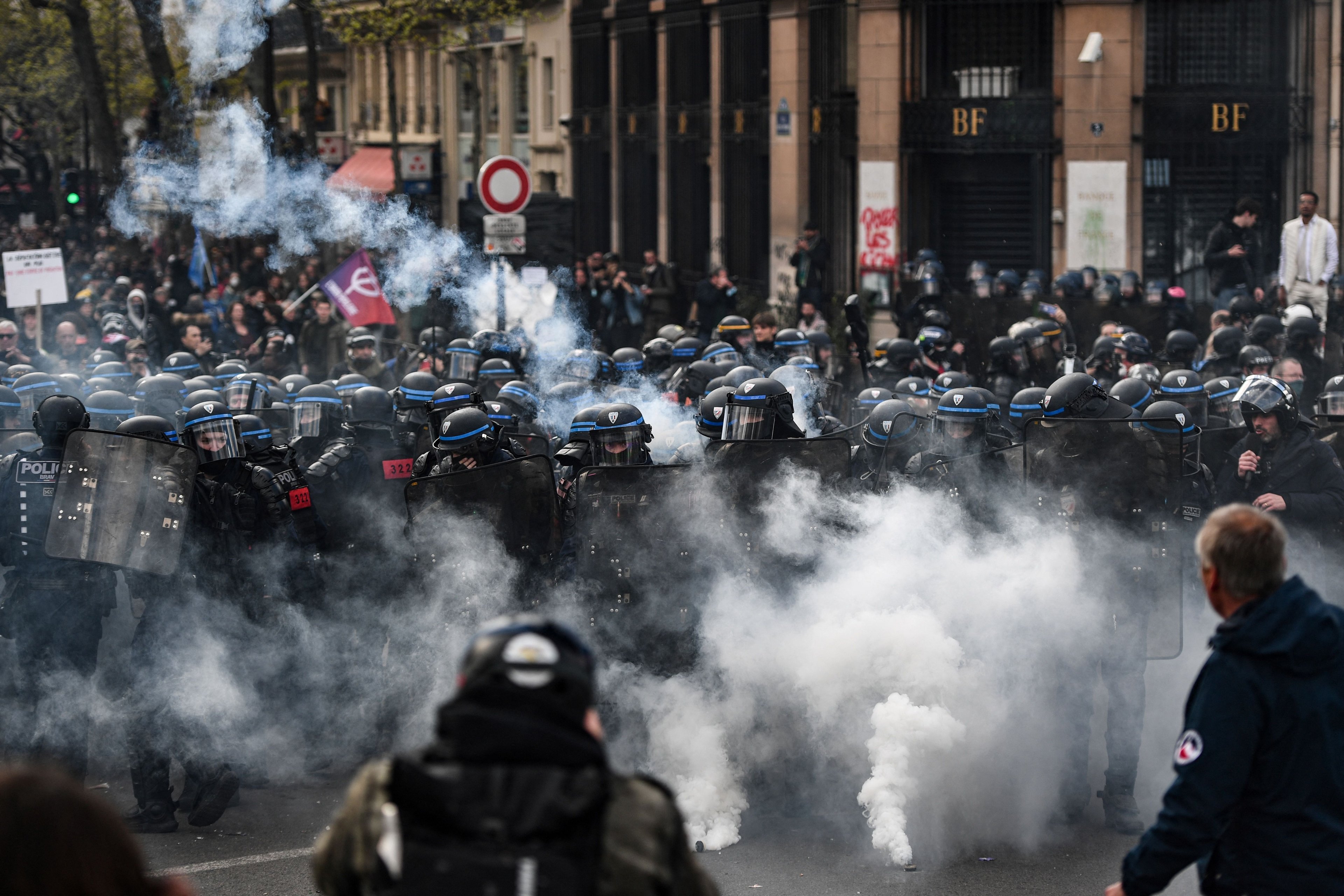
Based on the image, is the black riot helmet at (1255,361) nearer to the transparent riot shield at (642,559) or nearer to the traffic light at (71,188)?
the transparent riot shield at (642,559)

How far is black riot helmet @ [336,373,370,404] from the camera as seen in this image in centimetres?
1007

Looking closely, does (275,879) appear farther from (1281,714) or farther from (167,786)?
(1281,714)

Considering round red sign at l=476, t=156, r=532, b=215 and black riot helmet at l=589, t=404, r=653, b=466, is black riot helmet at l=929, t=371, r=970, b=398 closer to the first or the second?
black riot helmet at l=589, t=404, r=653, b=466

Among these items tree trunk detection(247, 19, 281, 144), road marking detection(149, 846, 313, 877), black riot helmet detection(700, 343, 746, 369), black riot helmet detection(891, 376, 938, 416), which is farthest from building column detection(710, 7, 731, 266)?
road marking detection(149, 846, 313, 877)

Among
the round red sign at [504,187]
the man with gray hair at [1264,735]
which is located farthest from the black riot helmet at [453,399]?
the man with gray hair at [1264,735]

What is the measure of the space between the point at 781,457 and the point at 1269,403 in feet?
7.66

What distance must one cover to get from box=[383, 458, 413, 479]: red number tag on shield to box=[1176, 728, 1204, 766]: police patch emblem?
5.56 m

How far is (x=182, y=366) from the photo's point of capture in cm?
1209

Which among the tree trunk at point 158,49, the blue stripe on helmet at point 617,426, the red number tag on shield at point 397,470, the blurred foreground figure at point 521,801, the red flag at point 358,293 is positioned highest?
the tree trunk at point 158,49

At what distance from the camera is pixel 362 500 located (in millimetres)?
8164

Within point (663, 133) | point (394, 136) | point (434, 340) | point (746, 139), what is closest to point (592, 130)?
point (663, 133)

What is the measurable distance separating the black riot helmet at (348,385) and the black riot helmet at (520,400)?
884 millimetres

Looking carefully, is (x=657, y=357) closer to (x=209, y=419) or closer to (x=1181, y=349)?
(x=1181, y=349)

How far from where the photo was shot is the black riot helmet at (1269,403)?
7426mm
